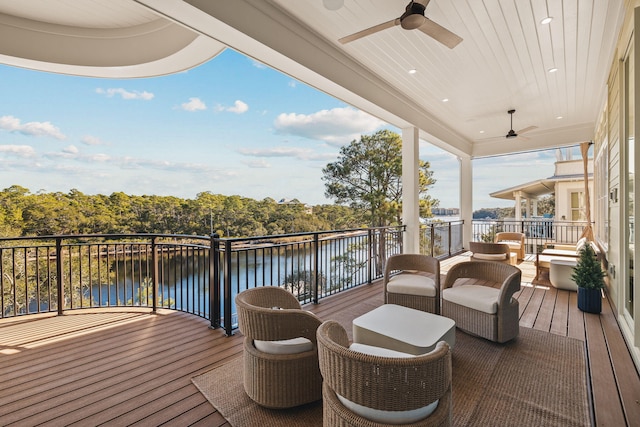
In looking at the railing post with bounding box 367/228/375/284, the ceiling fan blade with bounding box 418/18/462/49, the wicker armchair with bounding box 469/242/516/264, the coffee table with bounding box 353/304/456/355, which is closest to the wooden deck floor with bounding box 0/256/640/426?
the coffee table with bounding box 353/304/456/355

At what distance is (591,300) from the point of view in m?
3.64

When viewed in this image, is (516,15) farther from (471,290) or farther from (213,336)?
(213,336)

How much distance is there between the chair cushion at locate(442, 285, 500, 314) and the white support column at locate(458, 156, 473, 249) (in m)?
6.41

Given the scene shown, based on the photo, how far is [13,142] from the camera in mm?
12625

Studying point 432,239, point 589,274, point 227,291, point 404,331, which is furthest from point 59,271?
point 432,239

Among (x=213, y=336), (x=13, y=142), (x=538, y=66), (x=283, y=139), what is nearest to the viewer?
(x=213, y=336)

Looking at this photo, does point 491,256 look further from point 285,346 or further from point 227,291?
point 285,346

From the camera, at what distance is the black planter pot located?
11.9 ft

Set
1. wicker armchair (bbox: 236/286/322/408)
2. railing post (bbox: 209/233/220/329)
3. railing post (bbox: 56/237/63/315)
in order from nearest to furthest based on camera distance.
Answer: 1. wicker armchair (bbox: 236/286/322/408)
2. railing post (bbox: 209/233/220/329)
3. railing post (bbox: 56/237/63/315)

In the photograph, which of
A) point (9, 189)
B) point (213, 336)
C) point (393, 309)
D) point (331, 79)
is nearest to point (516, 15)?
point (331, 79)

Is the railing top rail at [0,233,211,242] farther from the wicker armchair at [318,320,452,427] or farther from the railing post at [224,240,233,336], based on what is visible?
the wicker armchair at [318,320,452,427]

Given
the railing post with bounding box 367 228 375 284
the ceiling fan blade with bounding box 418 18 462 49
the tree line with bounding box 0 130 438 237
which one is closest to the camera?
the ceiling fan blade with bounding box 418 18 462 49

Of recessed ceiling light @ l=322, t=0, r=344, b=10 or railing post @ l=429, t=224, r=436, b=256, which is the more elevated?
recessed ceiling light @ l=322, t=0, r=344, b=10

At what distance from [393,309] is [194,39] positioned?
3.50 meters
